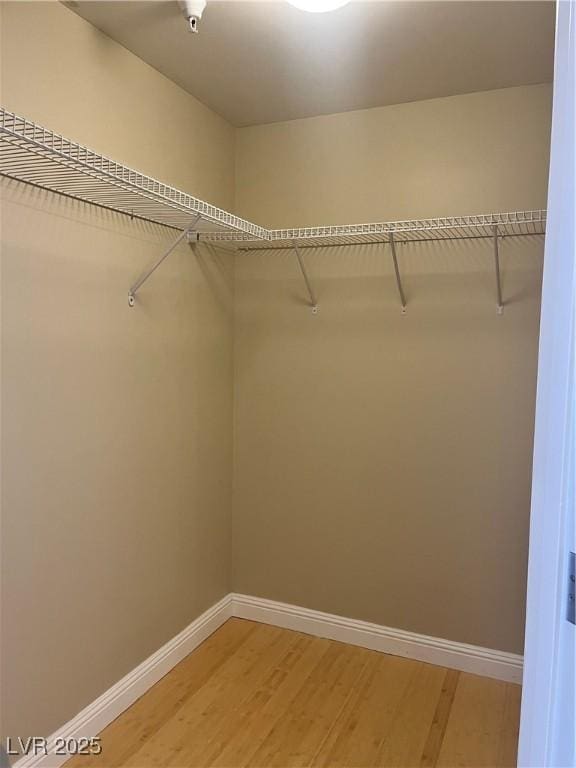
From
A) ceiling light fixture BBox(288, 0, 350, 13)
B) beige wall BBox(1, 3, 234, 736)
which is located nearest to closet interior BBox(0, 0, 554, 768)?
beige wall BBox(1, 3, 234, 736)

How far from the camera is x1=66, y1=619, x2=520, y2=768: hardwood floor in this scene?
191cm

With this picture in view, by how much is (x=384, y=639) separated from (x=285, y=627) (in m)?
0.46

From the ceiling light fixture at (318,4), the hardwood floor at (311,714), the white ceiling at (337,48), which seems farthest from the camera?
the hardwood floor at (311,714)

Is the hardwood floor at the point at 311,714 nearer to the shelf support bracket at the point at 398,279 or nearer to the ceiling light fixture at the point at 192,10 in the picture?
the shelf support bracket at the point at 398,279

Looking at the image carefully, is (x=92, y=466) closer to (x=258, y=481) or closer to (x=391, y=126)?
(x=258, y=481)

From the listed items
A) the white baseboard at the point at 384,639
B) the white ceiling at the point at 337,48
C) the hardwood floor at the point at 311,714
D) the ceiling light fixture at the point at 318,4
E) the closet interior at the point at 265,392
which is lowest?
the hardwood floor at the point at 311,714

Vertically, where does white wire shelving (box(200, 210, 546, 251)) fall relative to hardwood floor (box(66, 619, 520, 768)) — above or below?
above

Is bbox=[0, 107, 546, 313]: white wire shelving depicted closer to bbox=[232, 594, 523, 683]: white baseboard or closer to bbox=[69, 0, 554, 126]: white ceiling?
bbox=[69, 0, 554, 126]: white ceiling

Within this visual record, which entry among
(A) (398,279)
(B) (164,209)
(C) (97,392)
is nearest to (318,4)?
(B) (164,209)

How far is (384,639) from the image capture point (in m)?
2.54

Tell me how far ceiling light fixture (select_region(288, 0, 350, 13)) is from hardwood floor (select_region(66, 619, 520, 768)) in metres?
2.22

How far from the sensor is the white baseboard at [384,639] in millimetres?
2365

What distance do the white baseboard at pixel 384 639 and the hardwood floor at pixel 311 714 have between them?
0.04 meters

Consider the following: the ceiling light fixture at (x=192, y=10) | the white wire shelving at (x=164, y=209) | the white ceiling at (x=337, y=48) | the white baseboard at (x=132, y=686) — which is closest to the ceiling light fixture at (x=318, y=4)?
the white ceiling at (x=337, y=48)
